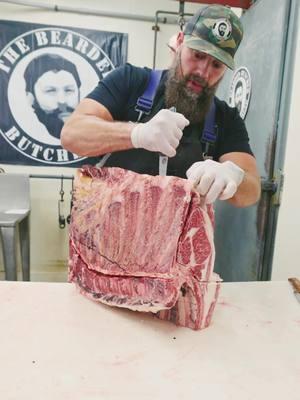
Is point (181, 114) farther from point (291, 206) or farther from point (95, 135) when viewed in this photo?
point (291, 206)

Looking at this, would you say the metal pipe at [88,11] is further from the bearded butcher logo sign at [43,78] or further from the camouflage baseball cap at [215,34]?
the camouflage baseball cap at [215,34]

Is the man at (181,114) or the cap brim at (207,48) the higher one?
the cap brim at (207,48)

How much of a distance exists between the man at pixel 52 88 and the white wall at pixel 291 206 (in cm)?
150

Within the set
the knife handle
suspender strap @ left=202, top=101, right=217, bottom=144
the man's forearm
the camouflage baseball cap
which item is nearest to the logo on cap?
the camouflage baseball cap

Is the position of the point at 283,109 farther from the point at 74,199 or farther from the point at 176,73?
the point at 74,199

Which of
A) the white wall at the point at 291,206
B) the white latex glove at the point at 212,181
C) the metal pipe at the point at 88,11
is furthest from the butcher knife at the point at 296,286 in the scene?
the metal pipe at the point at 88,11

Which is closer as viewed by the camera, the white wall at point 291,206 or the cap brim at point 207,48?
the cap brim at point 207,48

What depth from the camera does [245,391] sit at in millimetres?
558

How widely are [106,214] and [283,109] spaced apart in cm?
79

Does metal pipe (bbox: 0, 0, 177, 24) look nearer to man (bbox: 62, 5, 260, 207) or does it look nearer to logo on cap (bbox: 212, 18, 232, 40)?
man (bbox: 62, 5, 260, 207)

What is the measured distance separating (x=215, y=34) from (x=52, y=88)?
1.52 metres

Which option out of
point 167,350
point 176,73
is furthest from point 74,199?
point 176,73

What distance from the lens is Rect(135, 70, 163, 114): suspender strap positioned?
3.56ft

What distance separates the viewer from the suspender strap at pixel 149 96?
109cm
